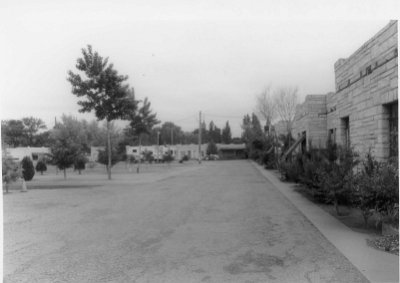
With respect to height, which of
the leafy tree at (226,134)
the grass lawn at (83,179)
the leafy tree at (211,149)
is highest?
the leafy tree at (226,134)

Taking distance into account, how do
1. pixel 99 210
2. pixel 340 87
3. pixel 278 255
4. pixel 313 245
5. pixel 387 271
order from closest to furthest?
pixel 387 271 < pixel 278 255 < pixel 313 245 < pixel 99 210 < pixel 340 87

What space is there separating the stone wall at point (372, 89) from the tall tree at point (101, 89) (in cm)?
1185

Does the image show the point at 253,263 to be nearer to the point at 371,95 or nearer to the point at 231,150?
the point at 371,95

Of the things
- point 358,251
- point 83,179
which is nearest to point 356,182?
point 358,251

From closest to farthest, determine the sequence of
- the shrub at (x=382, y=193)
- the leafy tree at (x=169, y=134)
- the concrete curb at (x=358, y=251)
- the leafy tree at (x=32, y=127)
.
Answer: the concrete curb at (x=358, y=251) < the shrub at (x=382, y=193) < the leafy tree at (x=32, y=127) < the leafy tree at (x=169, y=134)

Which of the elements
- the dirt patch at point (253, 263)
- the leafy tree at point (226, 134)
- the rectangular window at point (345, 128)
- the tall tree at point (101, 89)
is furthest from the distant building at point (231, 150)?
the dirt patch at point (253, 263)

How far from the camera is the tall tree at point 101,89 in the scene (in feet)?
62.2

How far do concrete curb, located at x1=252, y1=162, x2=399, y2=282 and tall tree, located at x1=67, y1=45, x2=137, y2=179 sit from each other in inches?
543

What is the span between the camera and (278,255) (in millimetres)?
5496

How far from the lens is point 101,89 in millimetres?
20109

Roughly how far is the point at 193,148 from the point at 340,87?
2644 inches

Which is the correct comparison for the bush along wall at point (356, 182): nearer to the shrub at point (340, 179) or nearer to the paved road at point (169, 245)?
the shrub at point (340, 179)

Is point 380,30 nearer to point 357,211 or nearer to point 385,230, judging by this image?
point 357,211

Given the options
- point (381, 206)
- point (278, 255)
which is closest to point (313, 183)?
point (381, 206)
